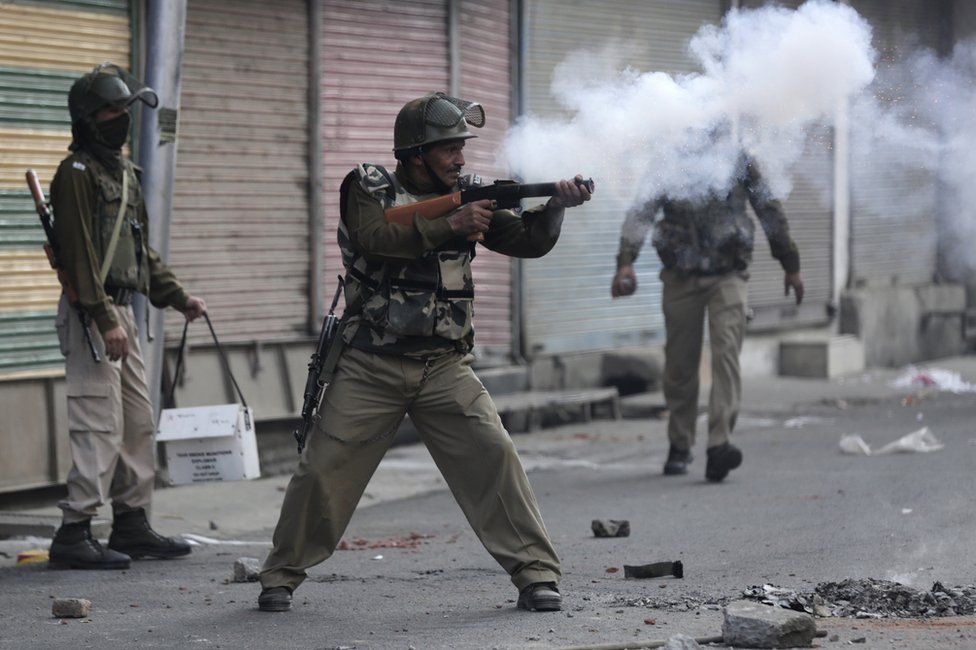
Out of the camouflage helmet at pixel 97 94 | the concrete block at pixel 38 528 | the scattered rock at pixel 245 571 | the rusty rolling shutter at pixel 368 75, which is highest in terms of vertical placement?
the rusty rolling shutter at pixel 368 75

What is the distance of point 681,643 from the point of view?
182 inches

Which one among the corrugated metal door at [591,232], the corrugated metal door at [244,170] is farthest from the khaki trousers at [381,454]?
the corrugated metal door at [591,232]

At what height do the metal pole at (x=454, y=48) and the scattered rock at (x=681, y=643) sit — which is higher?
the metal pole at (x=454, y=48)

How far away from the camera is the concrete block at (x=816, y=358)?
15.7 m

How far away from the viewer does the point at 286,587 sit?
5.51 metres

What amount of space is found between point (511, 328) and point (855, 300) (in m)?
5.84

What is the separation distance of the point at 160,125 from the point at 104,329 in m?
1.45

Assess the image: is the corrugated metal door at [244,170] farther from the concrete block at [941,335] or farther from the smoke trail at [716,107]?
the concrete block at [941,335]

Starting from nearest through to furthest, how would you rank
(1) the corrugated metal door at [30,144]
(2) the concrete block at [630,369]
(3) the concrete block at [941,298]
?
1. (1) the corrugated metal door at [30,144]
2. (2) the concrete block at [630,369]
3. (3) the concrete block at [941,298]

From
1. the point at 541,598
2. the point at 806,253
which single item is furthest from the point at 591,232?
the point at 541,598

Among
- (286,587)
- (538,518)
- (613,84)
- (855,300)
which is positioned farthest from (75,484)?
(855,300)

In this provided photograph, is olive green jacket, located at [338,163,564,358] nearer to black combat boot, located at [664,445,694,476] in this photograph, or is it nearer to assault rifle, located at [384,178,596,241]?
assault rifle, located at [384,178,596,241]

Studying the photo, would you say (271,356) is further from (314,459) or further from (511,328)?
(314,459)

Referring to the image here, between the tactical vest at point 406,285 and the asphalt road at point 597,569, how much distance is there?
102 cm
